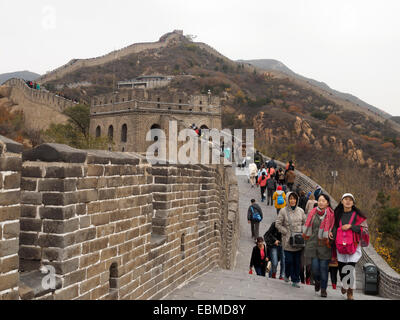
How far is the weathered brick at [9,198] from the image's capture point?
9.27 ft

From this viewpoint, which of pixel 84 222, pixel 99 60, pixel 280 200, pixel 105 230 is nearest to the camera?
pixel 84 222

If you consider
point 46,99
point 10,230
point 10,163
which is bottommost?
point 10,230

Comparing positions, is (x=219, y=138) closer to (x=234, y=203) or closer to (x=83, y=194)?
(x=234, y=203)

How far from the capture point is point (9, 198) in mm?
2883

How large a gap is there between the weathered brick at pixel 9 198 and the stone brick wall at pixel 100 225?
0.33m

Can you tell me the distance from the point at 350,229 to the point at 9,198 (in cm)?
462

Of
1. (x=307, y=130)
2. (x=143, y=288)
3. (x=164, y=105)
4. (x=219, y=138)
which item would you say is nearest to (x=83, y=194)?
(x=143, y=288)

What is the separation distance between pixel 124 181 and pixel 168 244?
1936 mm

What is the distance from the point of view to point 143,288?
5355 millimetres

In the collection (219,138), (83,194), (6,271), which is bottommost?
(6,271)

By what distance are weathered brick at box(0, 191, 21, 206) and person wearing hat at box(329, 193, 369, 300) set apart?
4.46 metres

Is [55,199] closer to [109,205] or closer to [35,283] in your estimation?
[35,283]

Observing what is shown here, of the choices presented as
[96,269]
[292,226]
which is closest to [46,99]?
[292,226]
